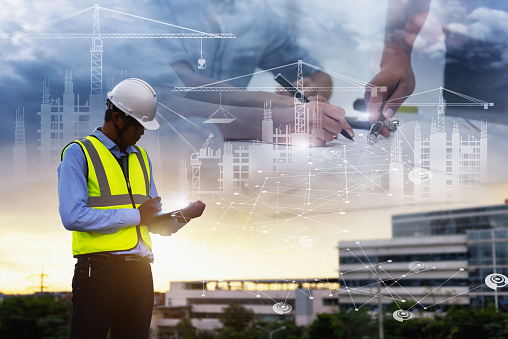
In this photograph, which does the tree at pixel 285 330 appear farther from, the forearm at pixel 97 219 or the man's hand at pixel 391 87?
the forearm at pixel 97 219

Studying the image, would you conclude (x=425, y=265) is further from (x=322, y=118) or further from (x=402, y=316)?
(x=322, y=118)

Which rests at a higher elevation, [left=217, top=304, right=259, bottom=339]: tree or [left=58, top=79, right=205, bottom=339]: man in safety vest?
[left=58, top=79, right=205, bottom=339]: man in safety vest

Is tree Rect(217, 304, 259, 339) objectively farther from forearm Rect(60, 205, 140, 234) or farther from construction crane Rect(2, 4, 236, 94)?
forearm Rect(60, 205, 140, 234)

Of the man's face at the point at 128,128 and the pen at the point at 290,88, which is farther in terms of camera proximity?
the pen at the point at 290,88

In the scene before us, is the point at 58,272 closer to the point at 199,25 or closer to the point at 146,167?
the point at 199,25

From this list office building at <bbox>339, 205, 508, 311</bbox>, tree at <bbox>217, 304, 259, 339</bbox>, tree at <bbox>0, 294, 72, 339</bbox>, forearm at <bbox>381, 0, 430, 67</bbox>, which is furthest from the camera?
tree at <bbox>217, 304, 259, 339</bbox>

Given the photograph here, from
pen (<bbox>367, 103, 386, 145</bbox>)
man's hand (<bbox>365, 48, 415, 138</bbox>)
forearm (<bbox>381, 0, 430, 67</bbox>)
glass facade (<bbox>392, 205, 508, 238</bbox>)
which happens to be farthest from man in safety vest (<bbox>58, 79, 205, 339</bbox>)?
glass facade (<bbox>392, 205, 508, 238</bbox>)

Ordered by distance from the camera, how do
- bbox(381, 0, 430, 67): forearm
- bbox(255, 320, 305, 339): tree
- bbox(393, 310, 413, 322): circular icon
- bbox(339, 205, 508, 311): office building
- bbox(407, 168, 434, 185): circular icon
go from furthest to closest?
bbox(255, 320, 305, 339): tree → bbox(339, 205, 508, 311): office building → bbox(381, 0, 430, 67): forearm → bbox(407, 168, 434, 185): circular icon → bbox(393, 310, 413, 322): circular icon

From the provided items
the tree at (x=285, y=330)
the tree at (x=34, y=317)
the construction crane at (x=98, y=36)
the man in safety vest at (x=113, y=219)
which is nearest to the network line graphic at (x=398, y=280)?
the tree at (x=285, y=330)

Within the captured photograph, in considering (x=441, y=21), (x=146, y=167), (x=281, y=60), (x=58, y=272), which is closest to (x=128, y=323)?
(x=146, y=167)

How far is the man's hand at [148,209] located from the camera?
1.81 metres

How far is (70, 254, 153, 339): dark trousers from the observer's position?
1.72 metres

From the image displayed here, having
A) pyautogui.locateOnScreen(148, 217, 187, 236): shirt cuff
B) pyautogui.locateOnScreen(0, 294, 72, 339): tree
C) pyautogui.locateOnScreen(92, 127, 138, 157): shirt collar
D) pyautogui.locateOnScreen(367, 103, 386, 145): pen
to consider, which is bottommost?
pyautogui.locateOnScreen(0, 294, 72, 339): tree

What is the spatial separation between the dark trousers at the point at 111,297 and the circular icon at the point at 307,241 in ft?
8.93
